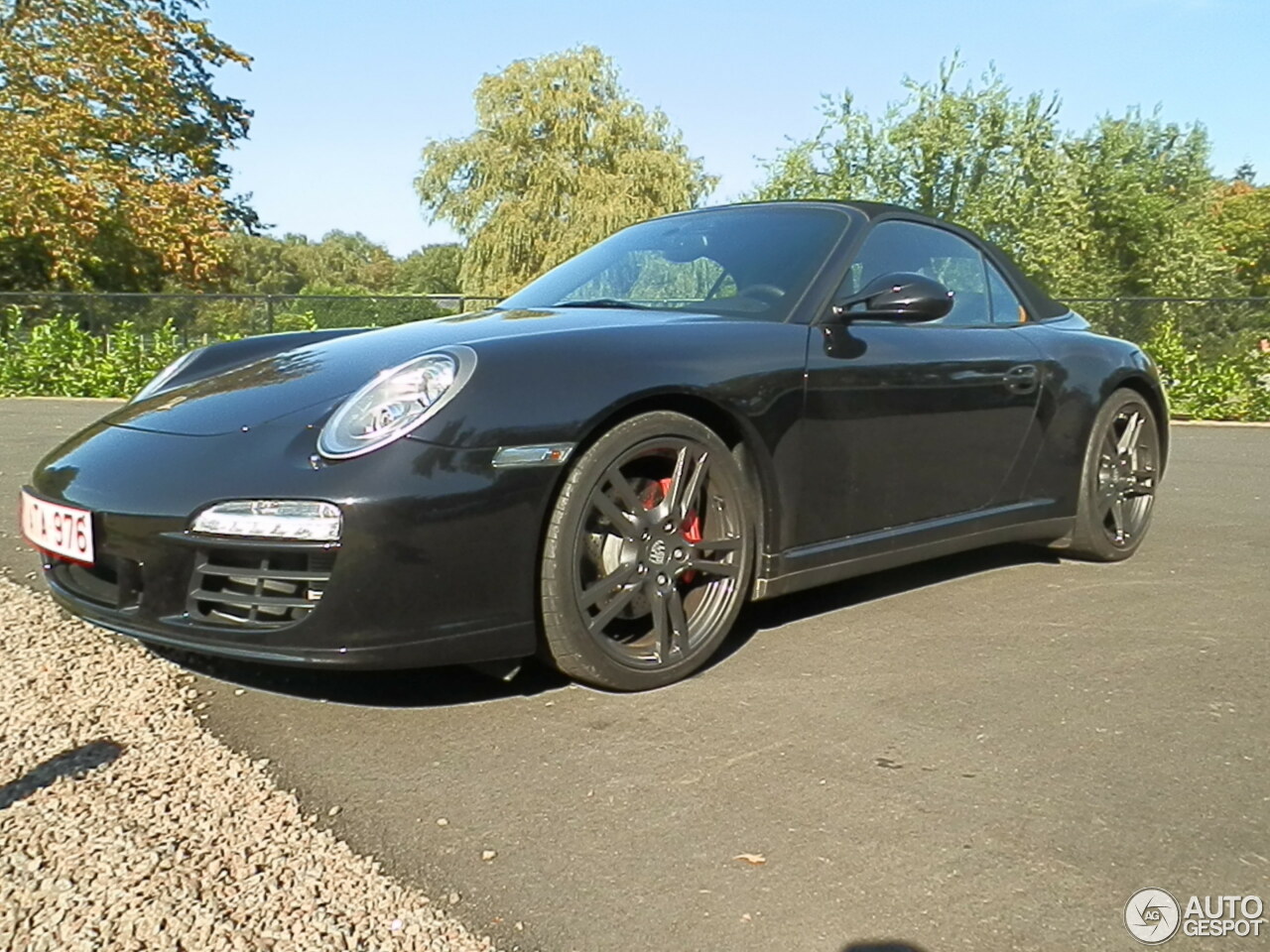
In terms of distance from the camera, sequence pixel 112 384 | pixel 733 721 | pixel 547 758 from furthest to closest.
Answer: pixel 112 384, pixel 733 721, pixel 547 758

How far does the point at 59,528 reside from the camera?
9.23 feet

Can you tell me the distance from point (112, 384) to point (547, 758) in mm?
13666

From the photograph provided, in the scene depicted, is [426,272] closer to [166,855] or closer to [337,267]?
[337,267]

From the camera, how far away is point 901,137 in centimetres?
2827

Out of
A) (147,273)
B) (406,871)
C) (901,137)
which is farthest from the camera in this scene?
(901,137)

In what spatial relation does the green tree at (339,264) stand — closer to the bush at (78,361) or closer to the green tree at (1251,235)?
the green tree at (1251,235)

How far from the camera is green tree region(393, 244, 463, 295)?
2928 inches

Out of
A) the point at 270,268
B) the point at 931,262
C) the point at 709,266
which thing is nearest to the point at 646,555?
the point at 709,266

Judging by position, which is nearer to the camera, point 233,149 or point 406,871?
point 406,871

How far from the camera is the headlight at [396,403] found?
256 centimetres

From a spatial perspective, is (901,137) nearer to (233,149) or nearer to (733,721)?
(233,149)

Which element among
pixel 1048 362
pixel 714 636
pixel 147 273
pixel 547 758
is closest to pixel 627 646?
pixel 714 636

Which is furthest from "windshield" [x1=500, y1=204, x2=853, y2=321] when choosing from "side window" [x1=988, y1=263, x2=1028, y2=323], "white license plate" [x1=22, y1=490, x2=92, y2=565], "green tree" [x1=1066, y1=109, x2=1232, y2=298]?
"green tree" [x1=1066, y1=109, x2=1232, y2=298]

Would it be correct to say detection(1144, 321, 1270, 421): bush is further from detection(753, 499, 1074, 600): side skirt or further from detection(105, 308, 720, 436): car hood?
detection(105, 308, 720, 436): car hood
